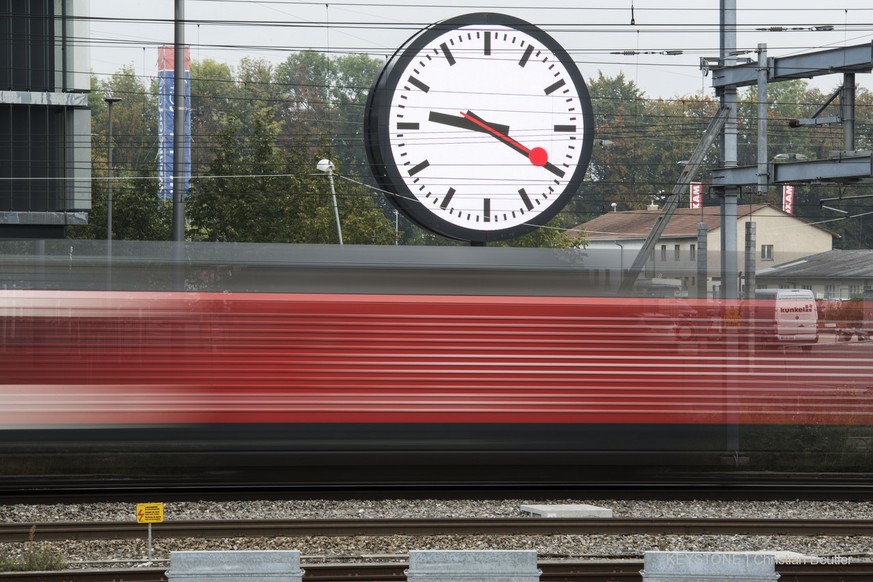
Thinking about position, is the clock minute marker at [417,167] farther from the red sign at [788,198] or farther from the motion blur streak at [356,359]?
the red sign at [788,198]

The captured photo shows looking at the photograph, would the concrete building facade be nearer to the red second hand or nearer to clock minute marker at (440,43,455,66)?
clock minute marker at (440,43,455,66)

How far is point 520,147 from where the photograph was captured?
10531 millimetres

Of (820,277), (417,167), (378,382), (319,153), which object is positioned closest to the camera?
(378,382)

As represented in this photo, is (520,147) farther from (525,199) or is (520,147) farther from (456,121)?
(456,121)

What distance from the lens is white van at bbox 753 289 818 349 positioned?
30.3ft

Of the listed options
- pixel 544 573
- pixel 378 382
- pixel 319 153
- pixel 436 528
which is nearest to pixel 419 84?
pixel 378 382

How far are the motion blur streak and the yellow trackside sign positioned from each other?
0.84 metres

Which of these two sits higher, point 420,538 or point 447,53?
point 447,53

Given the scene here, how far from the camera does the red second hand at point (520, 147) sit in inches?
408

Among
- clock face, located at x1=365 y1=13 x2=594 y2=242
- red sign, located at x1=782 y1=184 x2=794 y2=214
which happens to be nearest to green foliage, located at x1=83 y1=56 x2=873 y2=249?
red sign, located at x1=782 y1=184 x2=794 y2=214

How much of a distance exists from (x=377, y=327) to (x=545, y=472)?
1957 mm

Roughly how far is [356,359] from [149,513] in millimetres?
1998

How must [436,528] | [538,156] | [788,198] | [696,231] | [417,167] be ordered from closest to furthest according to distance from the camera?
[436,528], [417,167], [538,156], [696,231], [788,198]

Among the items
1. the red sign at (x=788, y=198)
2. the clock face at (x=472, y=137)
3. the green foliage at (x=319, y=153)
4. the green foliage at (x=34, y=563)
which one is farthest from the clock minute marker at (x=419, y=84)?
the red sign at (x=788, y=198)
